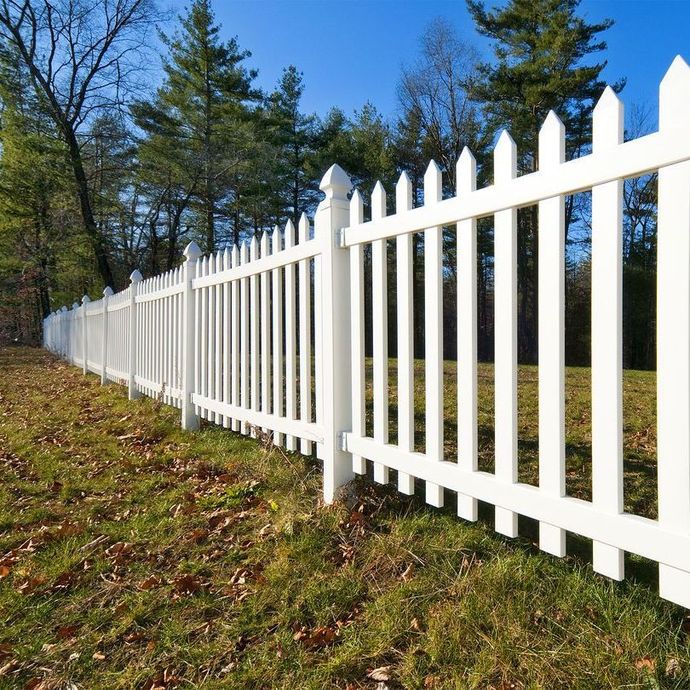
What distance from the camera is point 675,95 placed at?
1.34 m

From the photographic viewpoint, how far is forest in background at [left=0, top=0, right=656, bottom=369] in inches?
623

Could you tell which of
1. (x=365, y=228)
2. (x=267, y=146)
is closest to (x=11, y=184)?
(x=267, y=146)

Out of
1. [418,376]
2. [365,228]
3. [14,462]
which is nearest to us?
[365,228]

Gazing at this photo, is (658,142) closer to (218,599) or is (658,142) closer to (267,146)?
(218,599)

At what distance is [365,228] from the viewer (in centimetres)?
245

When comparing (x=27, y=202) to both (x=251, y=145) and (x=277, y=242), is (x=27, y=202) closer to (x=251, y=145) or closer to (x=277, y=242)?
(x=251, y=145)

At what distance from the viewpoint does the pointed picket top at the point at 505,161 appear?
5.86 ft

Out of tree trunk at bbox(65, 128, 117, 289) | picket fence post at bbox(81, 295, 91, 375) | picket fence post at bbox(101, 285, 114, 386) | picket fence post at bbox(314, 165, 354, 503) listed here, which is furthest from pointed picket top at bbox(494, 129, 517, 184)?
tree trunk at bbox(65, 128, 117, 289)

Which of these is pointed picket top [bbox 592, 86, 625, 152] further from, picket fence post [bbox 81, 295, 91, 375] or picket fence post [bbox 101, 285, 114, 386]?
picket fence post [bbox 81, 295, 91, 375]

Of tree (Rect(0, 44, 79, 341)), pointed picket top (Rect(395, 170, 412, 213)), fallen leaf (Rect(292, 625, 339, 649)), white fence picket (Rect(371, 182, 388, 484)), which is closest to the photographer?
fallen leaf (Rect(292, 625, 339, 649))

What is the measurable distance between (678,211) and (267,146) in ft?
63.0

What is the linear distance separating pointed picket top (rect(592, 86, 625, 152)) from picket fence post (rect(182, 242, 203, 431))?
3.71 m

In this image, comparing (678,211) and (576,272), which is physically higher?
(576,272)

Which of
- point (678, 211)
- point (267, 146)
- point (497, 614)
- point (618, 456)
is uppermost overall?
point (267, 146)
